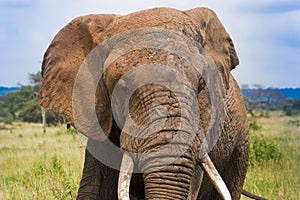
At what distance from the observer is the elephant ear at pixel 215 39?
3.74 m

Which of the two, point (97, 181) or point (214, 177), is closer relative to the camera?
point (214, 177)

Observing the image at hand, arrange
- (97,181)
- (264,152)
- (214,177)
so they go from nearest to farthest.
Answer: (214,177) → (97,181) → (264,152)

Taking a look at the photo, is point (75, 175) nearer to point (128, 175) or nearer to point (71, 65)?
point (71, 65)

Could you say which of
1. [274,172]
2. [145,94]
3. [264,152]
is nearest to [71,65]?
[145,94]

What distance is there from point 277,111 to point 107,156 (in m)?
44.9

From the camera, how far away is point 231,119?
474 cm

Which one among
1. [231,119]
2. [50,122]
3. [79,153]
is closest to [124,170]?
[231,119]

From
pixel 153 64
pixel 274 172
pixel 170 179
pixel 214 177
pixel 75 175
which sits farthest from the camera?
pixel 274 172

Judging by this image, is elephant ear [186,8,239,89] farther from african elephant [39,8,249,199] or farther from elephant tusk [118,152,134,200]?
elephant tusk [118,152,134,200]

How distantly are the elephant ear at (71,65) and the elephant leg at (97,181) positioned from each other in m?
0.30

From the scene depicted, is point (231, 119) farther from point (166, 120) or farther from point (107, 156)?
point (166, 120)

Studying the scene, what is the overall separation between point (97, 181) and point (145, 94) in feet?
3.29

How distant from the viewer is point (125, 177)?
10.3ft

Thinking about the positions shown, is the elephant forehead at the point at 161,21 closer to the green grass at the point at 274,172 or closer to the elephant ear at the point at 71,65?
the elephant ear at the point at 71,65
